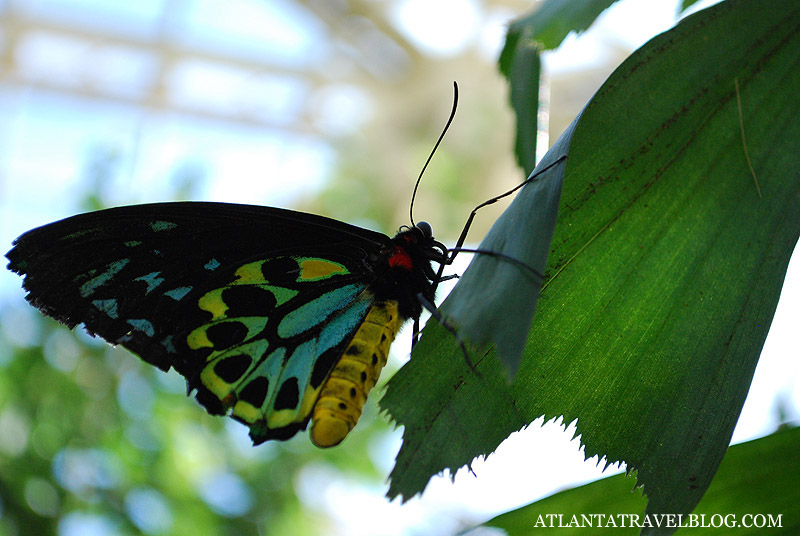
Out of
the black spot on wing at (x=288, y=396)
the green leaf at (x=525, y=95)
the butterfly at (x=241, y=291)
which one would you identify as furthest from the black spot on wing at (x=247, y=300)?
the green leaf at (x=525, y=95)

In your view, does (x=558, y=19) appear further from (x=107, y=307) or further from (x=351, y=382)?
(x=107, y=307)

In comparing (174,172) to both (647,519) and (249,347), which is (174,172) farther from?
(647,519)

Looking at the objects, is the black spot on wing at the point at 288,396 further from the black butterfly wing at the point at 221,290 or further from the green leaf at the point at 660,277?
the green leaf at the point at 660,277

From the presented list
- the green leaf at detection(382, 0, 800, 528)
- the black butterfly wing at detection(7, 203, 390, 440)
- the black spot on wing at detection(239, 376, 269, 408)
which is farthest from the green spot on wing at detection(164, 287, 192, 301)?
the green leaf at detection(382, 0, 800, 528)

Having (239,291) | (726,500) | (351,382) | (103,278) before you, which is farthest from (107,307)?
(726,500)

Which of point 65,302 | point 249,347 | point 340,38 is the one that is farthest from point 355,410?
point 340,38

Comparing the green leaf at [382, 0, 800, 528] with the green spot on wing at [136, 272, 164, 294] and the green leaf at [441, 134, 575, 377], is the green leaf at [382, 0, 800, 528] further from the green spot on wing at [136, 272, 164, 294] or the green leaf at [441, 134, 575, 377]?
the green spot on wing at [136, 272, 164, 294]
